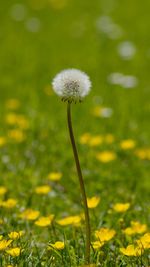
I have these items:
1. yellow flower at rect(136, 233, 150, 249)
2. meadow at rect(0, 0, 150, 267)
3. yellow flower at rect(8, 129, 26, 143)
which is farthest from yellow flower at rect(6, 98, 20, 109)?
yellow flower at rect(136, 233, 150, 249)

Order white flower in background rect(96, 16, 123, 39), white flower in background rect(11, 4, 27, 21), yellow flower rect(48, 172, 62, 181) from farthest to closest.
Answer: white flower in background rect(11, 4, 27, 21) → white flower in background rect(96, 16, 123, 39) → yellow flower rect(48, 172, 62, 181)

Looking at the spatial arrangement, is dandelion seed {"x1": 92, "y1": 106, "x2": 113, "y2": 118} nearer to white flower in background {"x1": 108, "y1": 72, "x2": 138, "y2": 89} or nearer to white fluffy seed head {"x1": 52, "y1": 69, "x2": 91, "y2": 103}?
white flower in background {"x1": 108, "y1": 72, "x2": 138, "y2": 89}

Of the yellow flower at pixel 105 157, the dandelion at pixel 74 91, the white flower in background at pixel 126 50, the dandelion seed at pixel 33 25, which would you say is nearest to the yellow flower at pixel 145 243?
the dandelion at pixel 74 91

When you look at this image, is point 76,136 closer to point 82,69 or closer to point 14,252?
point 82,69

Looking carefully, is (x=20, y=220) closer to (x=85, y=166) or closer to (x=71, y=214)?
(x=71, y=214)

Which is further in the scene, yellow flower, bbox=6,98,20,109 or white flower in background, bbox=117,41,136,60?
white flower in background, bbox=117,41,136,60

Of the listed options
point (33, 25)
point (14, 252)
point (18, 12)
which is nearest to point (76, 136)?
point (14, 252)
